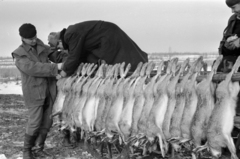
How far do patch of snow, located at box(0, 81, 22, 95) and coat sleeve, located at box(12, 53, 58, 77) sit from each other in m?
12.1

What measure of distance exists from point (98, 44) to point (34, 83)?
4.30 feet

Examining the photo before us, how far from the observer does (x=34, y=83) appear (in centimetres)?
698

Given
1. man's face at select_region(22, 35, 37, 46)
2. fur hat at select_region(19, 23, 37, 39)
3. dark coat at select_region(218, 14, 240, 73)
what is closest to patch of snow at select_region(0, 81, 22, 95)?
man's face at select_region(22, 35, 37, 46)

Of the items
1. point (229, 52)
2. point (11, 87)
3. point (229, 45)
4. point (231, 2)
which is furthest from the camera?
point (11, 87)

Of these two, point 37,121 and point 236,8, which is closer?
point 236,8

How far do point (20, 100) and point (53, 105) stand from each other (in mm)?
7658

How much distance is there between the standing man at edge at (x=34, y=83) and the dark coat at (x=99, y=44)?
396 millimetres

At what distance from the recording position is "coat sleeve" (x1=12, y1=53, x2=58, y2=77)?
→ 22.4 ft

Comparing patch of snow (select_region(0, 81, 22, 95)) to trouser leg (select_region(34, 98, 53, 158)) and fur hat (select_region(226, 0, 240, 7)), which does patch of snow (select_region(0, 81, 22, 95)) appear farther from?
fur hat (select_region(226, 0, 240, 7))

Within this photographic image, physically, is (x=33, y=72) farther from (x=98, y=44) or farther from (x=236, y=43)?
(x=236, y=43)

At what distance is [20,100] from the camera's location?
1454 cm

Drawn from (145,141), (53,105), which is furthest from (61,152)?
(145,141)

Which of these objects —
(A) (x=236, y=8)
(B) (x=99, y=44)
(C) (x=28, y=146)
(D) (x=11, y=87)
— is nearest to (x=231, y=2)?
(A) (x=236, y=8)

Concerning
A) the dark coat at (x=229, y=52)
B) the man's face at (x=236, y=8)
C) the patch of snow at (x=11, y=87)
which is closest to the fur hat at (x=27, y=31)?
the dark coat at (x=229, y=52)
